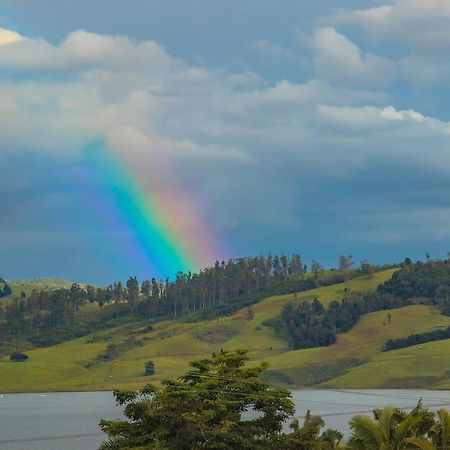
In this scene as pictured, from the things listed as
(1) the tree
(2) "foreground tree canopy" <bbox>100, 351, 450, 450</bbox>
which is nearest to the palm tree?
(2) "foreground tree canopy" <bbox>100, 351, 450, 450</bbox>

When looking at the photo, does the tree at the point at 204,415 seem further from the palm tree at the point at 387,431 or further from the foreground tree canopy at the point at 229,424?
the palm tree at the point at 387,431

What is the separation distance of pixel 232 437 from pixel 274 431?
7.24 metres

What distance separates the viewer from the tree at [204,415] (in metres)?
65.3

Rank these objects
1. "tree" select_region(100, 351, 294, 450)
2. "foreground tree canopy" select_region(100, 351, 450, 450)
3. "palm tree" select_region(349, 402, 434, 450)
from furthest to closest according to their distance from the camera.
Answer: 1. "palm tree" select_region(349, 402, 434, 450)
2. "foreground tree canopy" select_region(100, 351, 450, 450)
3. "tree" select_region(100, 351, 294, 450)

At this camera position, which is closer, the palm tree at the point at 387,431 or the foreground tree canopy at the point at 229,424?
the foreground tree canopy at the point at 229,424

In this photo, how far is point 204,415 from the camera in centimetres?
6569

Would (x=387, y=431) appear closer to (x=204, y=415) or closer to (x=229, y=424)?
(x=229, y=424)

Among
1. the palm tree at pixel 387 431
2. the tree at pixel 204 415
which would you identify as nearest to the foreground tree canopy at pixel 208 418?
the tree at pixel 204 415

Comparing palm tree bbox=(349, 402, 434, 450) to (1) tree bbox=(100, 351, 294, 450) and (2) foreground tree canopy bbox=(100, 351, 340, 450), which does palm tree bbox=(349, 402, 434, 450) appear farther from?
(1) tree bbox=(100, 351, 294, 450)

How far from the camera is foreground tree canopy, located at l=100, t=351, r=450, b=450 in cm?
6550

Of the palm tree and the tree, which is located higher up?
the tree

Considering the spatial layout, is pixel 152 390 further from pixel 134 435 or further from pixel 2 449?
pixel 2 449

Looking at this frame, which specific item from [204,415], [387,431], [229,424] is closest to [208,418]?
[204,415]

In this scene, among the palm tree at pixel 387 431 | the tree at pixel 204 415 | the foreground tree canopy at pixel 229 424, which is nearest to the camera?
the tree at pixel 204 415
